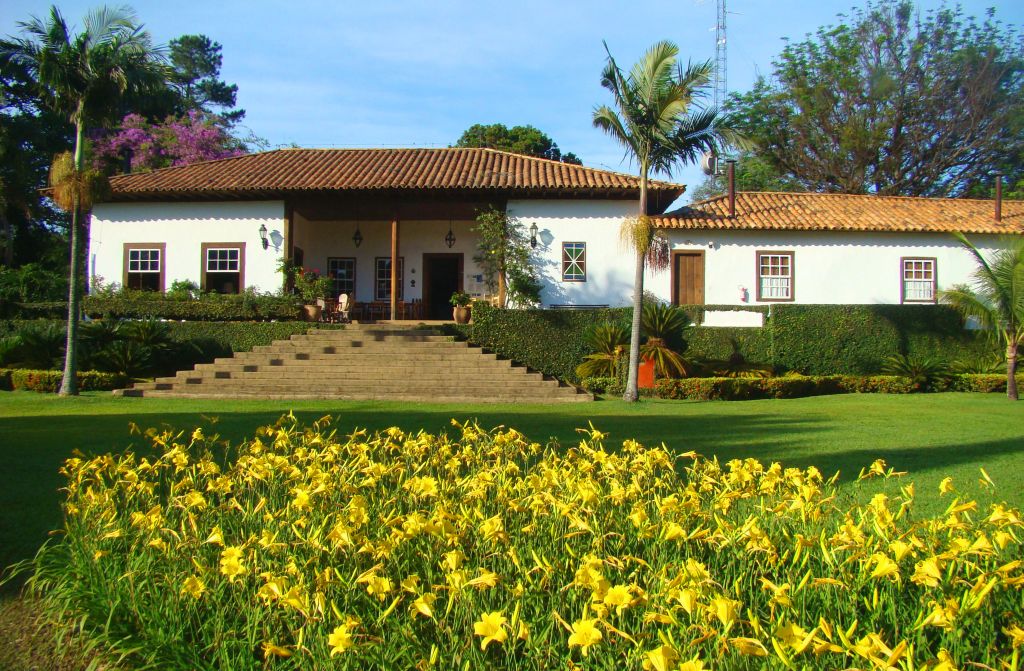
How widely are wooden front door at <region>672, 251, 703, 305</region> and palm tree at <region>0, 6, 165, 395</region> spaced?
13.9m

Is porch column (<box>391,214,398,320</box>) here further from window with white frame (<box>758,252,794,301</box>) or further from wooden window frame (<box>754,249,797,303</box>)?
window with white frame (<box>758,252,794,301</box>)

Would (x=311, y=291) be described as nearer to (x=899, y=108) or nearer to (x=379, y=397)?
(x=379, y=397)

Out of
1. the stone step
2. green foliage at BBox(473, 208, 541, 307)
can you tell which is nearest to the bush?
the stone step

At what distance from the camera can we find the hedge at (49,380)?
1584 centimetres

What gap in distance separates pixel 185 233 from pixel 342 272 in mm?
4626

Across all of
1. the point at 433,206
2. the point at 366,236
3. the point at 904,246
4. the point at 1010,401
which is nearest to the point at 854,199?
the point at 904,246

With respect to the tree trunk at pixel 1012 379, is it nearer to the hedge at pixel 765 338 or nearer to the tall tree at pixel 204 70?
the hedge at pixel 765 338

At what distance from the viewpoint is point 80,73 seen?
48.9 feet

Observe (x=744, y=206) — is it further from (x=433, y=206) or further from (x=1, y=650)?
(x=1, y=650)

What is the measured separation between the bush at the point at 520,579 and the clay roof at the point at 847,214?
1932 cm

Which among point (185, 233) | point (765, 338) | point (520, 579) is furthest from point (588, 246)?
point (520, 579)

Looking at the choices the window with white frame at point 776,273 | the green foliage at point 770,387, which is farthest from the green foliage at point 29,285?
the window with white frame at point 776,273

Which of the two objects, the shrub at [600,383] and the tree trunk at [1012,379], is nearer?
the tree trunk at [1012,379]

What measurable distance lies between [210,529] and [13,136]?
3128 cm
